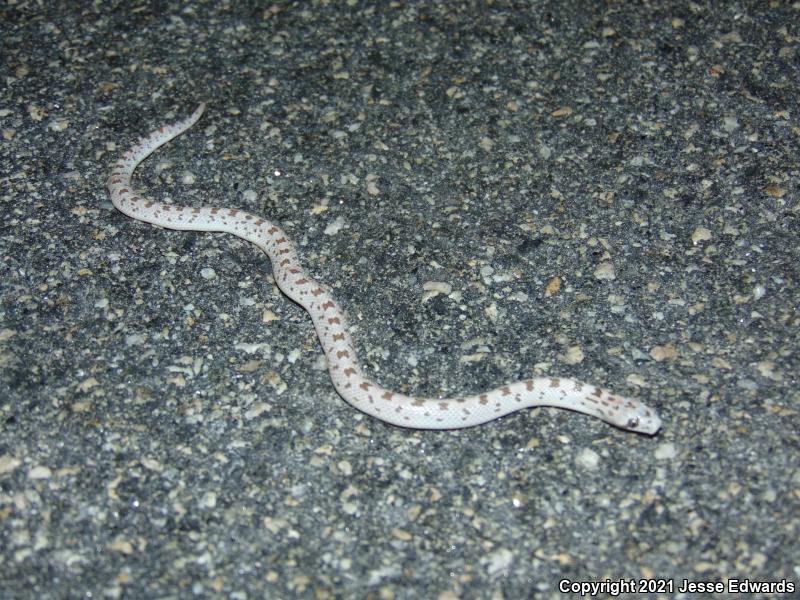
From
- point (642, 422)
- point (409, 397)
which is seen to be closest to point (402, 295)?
point (409, 397)

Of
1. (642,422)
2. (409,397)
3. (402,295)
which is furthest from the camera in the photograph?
(402,295)

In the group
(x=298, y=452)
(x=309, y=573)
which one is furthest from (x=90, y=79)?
(x=309, y=573)

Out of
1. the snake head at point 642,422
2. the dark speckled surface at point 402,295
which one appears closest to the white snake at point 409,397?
the snake head at point 642,422

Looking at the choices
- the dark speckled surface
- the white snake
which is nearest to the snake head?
the white snake

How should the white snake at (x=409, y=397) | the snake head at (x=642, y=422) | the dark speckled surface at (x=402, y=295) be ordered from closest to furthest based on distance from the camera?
the dark speckled surface at (x=402, y=295) → the snake head at (x=642, y=422) → the white snake at (x=409, y=397)

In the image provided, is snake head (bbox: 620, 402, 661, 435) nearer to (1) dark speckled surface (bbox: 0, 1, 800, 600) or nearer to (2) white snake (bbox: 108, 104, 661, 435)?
(2) white snake (bbox: 108, 104, 661, 435)

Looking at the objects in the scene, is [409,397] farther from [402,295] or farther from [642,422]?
[642,422]

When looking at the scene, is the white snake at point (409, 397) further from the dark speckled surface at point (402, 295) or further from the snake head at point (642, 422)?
the dark speckled surface at point (402, 295)

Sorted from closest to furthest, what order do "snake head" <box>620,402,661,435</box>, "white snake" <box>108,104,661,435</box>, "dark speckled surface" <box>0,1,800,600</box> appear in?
1. "dark speckled surface" <box>0,1,800,600</box>
2. "snake head" <box>620,402,661,435</box>
3. "white snake" <box>108,104,661,435</box>
